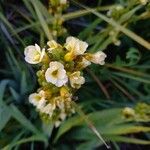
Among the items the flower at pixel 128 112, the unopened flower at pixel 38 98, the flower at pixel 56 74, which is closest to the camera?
the flower at pixel 56 74

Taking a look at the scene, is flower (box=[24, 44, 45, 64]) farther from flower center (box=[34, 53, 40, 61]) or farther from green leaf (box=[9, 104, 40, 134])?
green leaf (box=[9, 104, 40, 134])

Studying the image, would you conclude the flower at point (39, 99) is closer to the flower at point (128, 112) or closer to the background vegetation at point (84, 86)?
the background vegetation at point (84, 86)

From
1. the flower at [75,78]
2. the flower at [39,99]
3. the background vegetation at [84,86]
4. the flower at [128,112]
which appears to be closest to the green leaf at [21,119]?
the background vegetation at [84,86]

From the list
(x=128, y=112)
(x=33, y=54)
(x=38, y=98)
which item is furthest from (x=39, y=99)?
(x=128, y=112)

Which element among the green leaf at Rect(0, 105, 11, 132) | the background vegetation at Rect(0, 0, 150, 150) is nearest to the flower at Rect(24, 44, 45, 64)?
the background vegetation at Rect(0, 0, 150, 150)

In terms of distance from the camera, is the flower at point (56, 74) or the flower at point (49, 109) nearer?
the flower at point (56, 74)

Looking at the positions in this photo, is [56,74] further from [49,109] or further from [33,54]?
[49,109]
